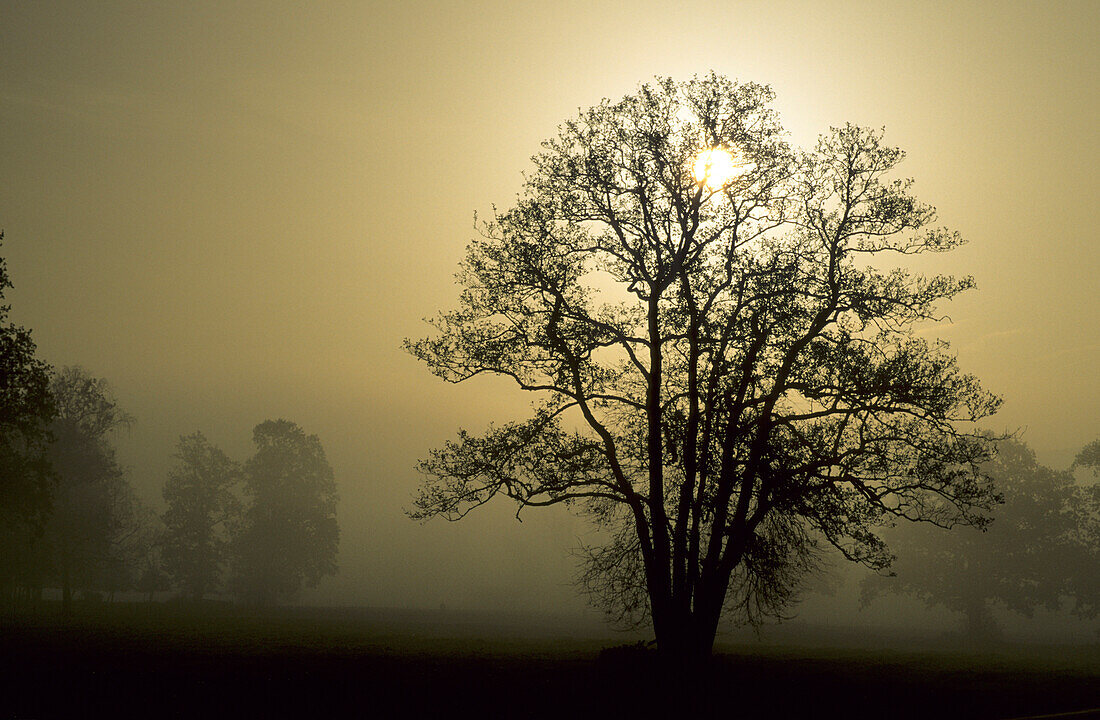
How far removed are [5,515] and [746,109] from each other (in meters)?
46.6

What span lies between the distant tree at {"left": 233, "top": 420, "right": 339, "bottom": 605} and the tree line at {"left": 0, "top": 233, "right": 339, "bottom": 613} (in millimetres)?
106

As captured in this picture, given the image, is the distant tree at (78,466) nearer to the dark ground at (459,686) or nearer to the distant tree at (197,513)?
the distant tree at (197,513)

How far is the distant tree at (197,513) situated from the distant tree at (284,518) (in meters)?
4.56

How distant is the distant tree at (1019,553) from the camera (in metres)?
60.7

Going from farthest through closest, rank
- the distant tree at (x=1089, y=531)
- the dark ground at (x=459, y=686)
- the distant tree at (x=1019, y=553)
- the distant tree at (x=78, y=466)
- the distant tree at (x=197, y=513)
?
1. the distant tree at (x=197, y=513)
2. the distant tree at (x=1019, y=553)
3. the distant tree at (x=1089, y=531)
4. the distant tree at (x=78, y=466)
5. the dark ground at (x=459, y=686)

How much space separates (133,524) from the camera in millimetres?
86250

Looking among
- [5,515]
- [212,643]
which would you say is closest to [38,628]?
[5,515]

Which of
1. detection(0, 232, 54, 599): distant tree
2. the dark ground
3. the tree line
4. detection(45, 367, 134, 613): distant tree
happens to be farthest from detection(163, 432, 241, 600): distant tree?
the dark ground

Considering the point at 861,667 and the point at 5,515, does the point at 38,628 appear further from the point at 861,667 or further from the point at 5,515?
the point at 861,667

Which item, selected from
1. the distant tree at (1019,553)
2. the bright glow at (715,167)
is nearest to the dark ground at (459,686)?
the bright glow at (715,167)

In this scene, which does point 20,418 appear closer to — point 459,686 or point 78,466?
point 78,466

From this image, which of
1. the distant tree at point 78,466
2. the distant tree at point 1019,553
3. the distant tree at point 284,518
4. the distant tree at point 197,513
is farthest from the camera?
the distant tree at point 197,513

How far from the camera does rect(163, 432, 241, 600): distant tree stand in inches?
3204

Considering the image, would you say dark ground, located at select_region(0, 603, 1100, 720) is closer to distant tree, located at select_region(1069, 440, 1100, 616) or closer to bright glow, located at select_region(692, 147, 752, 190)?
bright glow, located at select_region(692, 147, 752, 190)
